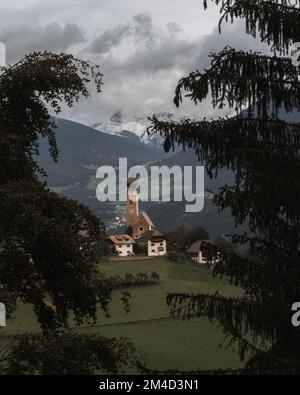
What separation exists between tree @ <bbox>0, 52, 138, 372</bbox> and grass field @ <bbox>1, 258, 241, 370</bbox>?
17463 millimetres

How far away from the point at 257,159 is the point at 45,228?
414 centimetres

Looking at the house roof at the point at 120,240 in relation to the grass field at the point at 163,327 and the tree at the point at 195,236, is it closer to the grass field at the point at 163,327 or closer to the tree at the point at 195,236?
the tree at the point at 195,236

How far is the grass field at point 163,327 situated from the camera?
147 ft

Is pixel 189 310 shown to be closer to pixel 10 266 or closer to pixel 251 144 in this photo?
pixel 251 144

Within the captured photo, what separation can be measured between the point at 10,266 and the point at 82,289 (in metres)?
1.52

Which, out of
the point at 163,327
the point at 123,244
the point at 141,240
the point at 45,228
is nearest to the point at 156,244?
the point at 123,244

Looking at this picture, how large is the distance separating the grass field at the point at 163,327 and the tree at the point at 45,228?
17463 mm

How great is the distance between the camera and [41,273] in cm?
1120

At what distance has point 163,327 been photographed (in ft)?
193

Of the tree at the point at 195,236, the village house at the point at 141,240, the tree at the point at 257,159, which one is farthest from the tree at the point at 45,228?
the tree at the point at 195,236

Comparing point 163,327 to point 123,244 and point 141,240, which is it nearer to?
point 123,244

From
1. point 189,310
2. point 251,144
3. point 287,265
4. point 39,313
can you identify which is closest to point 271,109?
point 251,144

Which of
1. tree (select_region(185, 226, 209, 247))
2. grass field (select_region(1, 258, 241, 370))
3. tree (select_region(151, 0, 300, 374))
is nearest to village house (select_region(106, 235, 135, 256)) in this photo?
tree (select_region(185, 226, 209, 247))

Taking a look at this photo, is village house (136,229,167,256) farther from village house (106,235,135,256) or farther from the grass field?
the grass field
